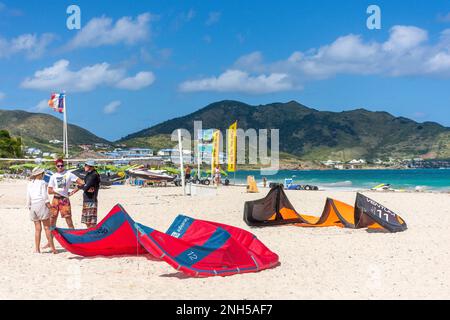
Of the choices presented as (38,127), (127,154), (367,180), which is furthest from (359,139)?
(367,180)

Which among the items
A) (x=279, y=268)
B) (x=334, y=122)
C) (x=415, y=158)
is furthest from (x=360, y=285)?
(x=334, y=122)

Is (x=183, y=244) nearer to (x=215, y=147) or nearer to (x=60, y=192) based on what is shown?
(x=60, y=192)

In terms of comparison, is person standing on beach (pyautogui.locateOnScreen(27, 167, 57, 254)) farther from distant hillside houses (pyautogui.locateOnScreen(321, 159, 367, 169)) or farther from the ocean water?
distant hillside houses (pyautogui.locateOnScreen(321, 159, 367, 169))

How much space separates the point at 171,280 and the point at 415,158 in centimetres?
15346

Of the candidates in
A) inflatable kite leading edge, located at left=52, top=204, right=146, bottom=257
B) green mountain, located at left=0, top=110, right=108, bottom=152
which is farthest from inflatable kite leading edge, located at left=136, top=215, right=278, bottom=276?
green mountain, located at left=0, top=110, right=108, bottom=152

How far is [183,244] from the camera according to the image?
7133 millimetres

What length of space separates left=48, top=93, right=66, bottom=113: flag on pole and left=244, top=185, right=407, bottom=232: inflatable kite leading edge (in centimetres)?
2714

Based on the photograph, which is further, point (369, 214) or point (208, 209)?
point (208, 209)

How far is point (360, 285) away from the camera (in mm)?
6449

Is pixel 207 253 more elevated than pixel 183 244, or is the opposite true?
pixel 183 244

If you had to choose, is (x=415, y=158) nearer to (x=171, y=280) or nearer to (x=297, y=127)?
(x=297, y=127)

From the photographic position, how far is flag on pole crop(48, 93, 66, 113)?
36.5m

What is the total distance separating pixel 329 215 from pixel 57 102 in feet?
93.3

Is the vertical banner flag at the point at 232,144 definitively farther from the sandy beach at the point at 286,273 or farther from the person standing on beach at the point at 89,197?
the person standing on beach at the point at 89,197
